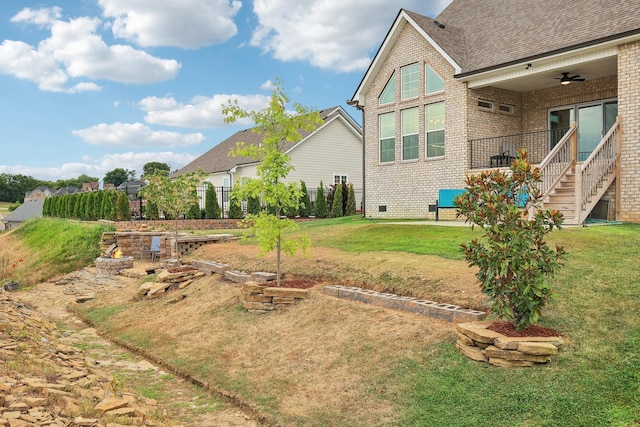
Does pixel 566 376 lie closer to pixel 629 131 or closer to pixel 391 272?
pixel 391 272

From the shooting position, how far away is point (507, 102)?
1752cm

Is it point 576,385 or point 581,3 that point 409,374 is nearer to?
point 576,385

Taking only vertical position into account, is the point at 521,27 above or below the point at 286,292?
above

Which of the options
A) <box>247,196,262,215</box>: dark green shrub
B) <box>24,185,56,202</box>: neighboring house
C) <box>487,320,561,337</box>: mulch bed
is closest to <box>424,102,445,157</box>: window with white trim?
<box>247,196,262,215</box>: dark green shrub

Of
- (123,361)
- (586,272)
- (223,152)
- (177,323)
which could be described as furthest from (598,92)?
(223,152)

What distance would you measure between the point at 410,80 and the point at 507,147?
418 cm

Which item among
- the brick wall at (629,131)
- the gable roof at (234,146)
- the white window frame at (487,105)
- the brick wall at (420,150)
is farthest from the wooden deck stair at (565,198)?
the gable roof at (234,146)

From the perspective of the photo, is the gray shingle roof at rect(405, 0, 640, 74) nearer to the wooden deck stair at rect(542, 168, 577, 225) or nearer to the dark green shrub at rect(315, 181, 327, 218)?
the wooden deck stair at rect(542, 168, 577, 225)

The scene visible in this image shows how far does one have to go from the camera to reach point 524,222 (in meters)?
5.68

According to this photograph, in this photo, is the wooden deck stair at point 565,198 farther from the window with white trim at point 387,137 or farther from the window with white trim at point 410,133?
the window with white trim at point 387,137

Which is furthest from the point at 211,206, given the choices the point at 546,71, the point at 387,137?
the point at 546,71

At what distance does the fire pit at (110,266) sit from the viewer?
17625mm

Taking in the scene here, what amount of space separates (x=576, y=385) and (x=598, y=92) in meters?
13.3

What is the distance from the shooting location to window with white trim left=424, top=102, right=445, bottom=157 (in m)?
17.5
